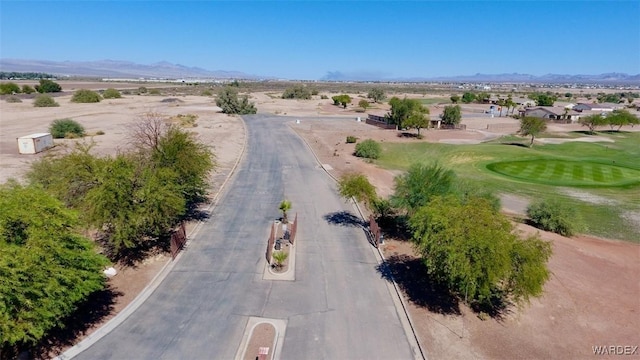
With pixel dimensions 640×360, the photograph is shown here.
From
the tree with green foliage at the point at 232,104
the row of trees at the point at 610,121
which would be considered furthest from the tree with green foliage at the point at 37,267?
the row of trees at the point at 610,121

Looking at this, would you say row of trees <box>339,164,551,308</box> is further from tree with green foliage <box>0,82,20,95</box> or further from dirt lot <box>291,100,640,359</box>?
tree with green foliage <box>0,82,20,95</box>

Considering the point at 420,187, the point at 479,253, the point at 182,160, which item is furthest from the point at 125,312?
the point at 420,187

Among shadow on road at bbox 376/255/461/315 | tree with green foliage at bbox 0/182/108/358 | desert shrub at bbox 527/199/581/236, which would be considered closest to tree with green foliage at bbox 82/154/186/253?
tree with green foliage at bbox 0/182/108/358

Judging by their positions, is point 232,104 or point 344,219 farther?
point 232,104

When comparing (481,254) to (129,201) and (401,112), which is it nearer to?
(129,201)

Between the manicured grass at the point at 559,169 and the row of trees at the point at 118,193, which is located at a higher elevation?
the row of trees at the point at 118,193

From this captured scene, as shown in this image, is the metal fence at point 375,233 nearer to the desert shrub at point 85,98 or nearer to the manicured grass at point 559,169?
the manicured grass at point 559,169
